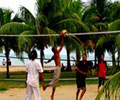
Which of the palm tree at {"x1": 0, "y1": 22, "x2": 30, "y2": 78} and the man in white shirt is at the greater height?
the palm tree at {"x1": 0, "y1": 22, "x2": 30, "y2": 78}

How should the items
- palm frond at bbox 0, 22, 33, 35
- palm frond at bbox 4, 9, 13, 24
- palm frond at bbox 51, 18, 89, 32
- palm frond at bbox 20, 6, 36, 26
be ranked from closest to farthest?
palm frond at bbox 0, 22, 33, 35 → palm frond at bbox 51, 18, 89, 32 → palm frond at bbox 20, 6, 36, 26 → palm frond at bbox 4, 9, 13, 24

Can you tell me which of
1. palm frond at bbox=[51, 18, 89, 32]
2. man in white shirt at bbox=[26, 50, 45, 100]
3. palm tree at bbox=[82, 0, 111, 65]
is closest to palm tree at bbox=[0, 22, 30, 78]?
palm frond at bbox=[51, 18, 89, 32]

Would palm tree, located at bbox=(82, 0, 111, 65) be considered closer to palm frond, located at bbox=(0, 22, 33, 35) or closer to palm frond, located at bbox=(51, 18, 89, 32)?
palm frond, located at bbox=(51, 18, 89, 32)

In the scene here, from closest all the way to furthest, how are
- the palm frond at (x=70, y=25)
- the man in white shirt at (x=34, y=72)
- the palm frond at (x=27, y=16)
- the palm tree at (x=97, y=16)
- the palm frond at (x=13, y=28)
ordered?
the man in white shirt at (x=34, y=72) → the palm frond at (x=13, y=28) → the palm frond at (x=70, y=25) → the palm frond at (x=27, y=16) → the palm tree at (x=97, y=16)

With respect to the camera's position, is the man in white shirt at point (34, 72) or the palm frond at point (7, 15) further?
the palm frond at point (7, 15)

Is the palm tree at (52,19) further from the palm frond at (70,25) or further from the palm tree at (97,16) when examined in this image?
the palm tree at (97,16)

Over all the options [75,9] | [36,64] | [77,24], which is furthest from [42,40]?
[36,64]

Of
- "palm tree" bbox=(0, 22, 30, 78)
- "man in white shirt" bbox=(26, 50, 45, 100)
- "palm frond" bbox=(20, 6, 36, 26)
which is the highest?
"palm frond" bbox=(20, 6, 36, 26)

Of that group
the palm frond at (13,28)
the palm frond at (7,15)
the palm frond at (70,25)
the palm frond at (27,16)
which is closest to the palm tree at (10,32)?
the palm frond at (13,28)

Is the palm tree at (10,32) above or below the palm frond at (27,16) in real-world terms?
below

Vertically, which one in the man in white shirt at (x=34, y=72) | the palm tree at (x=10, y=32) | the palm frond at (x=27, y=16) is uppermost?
the palm frond at (x=27, y=16)

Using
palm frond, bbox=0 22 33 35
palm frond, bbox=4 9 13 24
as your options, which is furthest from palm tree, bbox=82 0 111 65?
palm frond, bbox=4 9 13 24

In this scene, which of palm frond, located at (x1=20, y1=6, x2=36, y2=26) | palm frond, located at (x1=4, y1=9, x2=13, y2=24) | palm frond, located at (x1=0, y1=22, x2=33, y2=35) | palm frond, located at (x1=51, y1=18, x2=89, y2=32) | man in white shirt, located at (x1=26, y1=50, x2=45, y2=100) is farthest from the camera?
palm frond, located at (x1=4, y1=9, x2=13, y2=24)

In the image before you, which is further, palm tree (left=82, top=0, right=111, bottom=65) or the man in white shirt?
palm tree (left=82, top=0, right=111, bottom=65)
